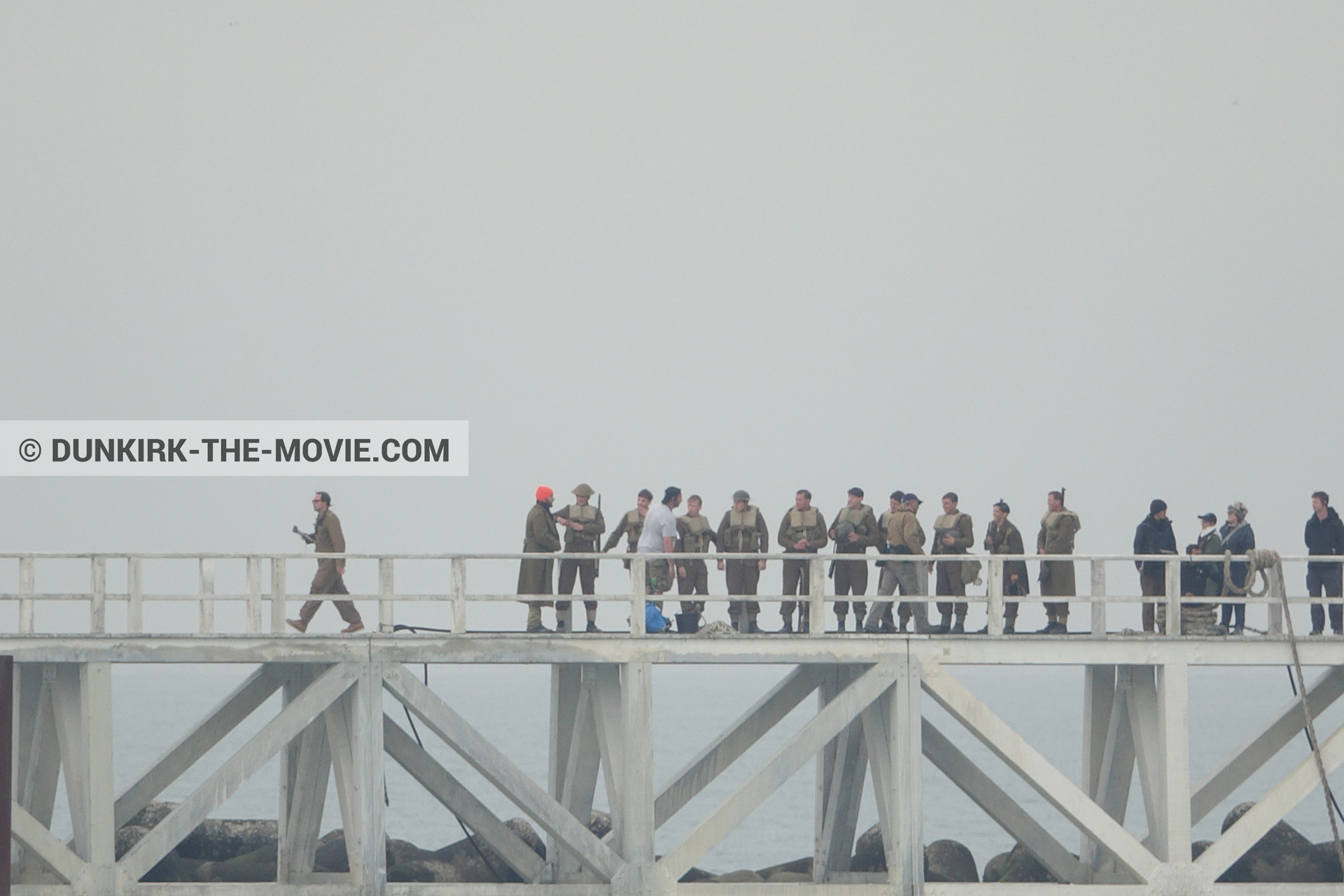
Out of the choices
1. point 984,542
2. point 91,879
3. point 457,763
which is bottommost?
point 457,763

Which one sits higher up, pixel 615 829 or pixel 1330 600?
pixel 1330 600

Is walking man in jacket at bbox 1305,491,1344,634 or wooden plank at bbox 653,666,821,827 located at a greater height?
walking man in jacket at bbox 1305,491,1344,634

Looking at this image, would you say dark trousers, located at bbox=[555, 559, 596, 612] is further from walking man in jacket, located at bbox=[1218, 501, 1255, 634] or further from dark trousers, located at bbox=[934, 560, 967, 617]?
walking man in jacket, located at bbox=[1218, 501, 1255, 634]

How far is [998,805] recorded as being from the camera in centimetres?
2689

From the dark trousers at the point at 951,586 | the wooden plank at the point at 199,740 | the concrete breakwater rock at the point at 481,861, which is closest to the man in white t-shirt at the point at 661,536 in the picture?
the dark trousers at the point at 951,586

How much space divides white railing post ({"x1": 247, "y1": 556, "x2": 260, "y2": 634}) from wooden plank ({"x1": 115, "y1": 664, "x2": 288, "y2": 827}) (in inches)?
65.3

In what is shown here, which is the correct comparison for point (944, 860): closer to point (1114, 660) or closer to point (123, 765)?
point (1114, 660)

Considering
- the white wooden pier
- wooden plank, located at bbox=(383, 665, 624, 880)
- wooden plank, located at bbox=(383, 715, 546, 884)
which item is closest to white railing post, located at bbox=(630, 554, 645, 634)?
the white wooden pier

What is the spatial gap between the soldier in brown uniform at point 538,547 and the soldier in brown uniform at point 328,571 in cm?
217

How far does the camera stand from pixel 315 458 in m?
33.8

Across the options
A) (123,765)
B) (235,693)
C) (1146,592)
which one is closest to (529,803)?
(235,693)

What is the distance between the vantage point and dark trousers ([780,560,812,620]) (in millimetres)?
26219

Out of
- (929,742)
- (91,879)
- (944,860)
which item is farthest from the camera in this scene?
(944,860)

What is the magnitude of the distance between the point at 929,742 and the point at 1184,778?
4073 mm
